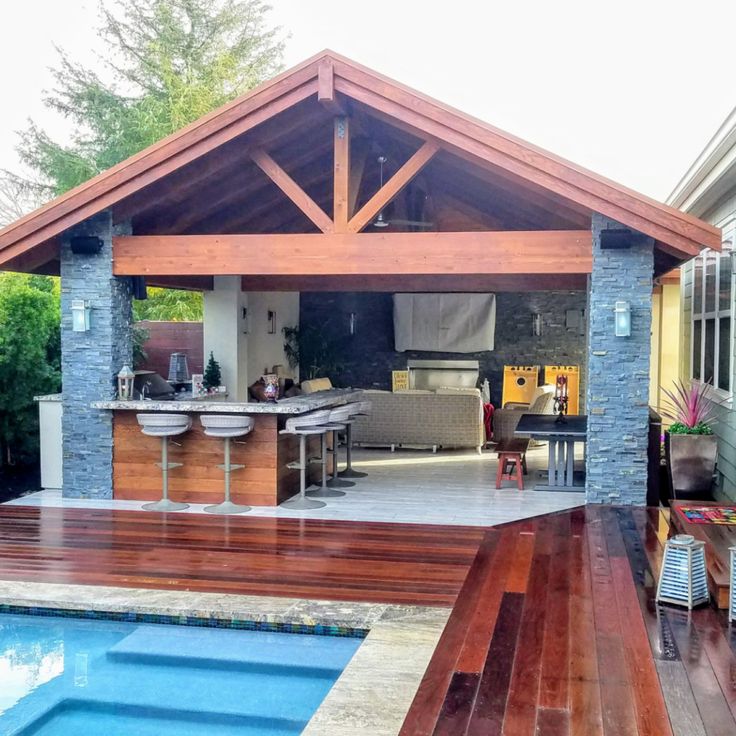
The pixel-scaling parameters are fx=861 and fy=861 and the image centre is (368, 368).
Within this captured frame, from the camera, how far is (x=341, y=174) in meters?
7.37

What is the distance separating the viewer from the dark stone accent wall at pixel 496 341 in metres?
13.8

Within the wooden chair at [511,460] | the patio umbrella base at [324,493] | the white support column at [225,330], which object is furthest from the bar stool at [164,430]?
the white support column at [225,330]

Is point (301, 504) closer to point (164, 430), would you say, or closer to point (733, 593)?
point (164, 430)

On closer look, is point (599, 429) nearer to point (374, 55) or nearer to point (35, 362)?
point (35, 362)

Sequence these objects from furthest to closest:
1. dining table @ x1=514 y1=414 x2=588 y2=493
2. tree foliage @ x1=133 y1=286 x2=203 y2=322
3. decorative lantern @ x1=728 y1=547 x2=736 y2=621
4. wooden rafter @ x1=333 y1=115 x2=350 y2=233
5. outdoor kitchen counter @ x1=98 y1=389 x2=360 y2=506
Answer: tree foliage @ x1=133 y1=286 x2=203 y2=322
dining table @ x1=514 y1=414 x2=588 y2=493
outdoor kitchen counter @ x1=98 y1=389 x2=360 y2=506
wooden rafter @ x1=333 y1=115 x2=350 y2=233
decorative lantern @ x1=728 y1=547 x2=736 y2=621

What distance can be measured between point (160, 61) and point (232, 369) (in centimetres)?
1241

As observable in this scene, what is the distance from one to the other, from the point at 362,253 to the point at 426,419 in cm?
404

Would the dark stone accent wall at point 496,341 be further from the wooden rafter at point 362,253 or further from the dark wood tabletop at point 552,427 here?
the wooden rafter at point 362,253

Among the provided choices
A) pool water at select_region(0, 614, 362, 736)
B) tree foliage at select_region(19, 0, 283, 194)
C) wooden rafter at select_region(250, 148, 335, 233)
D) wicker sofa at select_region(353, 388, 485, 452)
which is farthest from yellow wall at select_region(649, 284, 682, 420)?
tree foliage at select_region(19, 0, 283, 194)

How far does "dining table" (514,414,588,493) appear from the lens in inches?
315

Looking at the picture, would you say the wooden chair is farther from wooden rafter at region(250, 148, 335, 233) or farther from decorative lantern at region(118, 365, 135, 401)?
decorative lantern at region(118, 365, 135, 401)

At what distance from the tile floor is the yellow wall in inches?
171

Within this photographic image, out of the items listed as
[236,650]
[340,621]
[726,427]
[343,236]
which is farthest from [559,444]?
[236,650]

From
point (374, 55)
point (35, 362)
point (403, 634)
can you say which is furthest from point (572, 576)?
point (374, 55)
